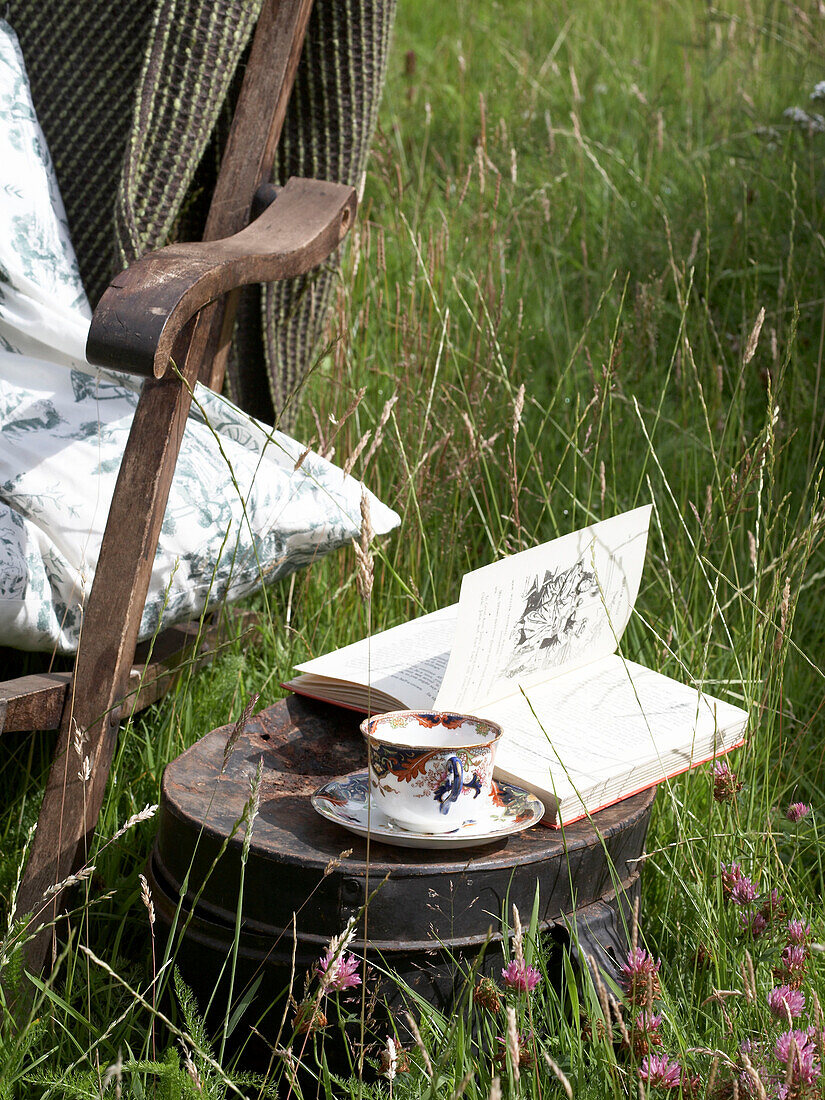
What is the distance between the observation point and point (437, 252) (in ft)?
7.70

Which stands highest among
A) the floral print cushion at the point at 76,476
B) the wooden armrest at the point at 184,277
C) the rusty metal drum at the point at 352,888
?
the wooden armrest at the point at 184,277

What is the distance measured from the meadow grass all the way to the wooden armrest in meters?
0.23

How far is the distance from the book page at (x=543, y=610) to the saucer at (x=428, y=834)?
0.42 ft

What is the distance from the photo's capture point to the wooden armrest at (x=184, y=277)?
1.19 meters

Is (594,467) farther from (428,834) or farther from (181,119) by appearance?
(428,834)

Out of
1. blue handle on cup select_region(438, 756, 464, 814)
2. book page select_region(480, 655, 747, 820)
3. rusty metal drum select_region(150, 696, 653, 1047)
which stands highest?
blue handle on cup select_region(438, 756, 464, 814)

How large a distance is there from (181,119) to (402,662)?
3.09ft

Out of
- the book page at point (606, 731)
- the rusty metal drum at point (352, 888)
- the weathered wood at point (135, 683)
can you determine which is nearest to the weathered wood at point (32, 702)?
the weathered wood at point (135, 683)

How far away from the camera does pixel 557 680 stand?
1468 millimetres

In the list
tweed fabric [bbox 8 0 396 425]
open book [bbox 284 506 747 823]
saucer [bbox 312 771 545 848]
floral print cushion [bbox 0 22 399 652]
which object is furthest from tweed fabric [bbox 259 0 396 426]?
saucer [bbox 312 771 545 848]

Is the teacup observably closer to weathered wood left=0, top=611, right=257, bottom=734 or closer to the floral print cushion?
weathered wood left=0, top=611, right=257, bottom=734

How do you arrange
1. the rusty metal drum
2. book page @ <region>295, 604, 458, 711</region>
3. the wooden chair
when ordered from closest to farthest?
the rusty metal drum, the wooden chair, book page @ <region>295, 604, 458, 711</region>

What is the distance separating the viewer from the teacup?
113cm

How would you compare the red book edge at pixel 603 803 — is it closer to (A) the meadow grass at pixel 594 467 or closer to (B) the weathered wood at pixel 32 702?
(A) the meadow grass at pixel 594 467
